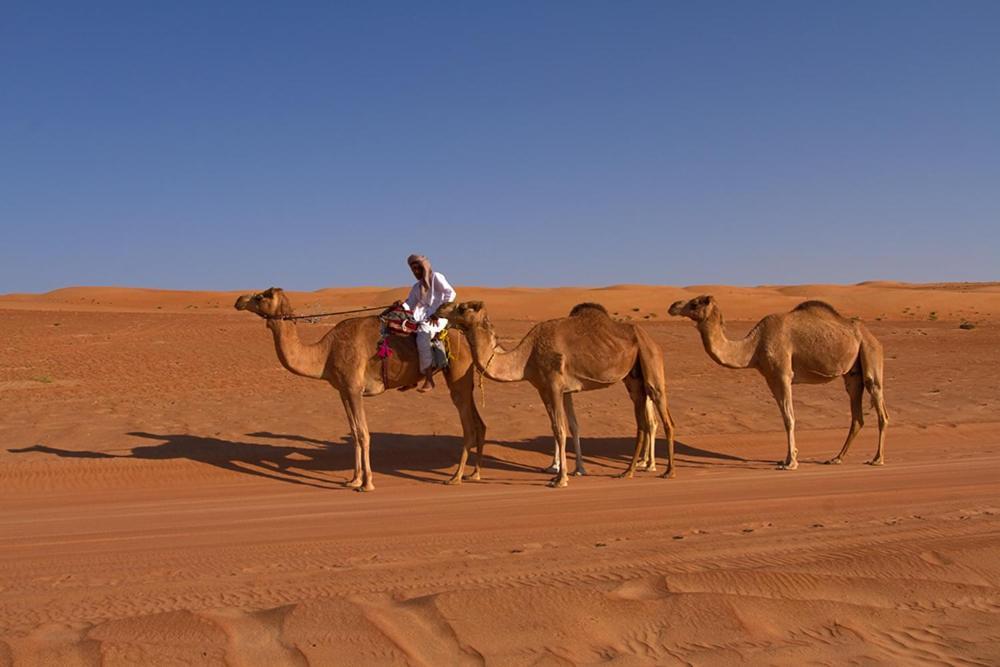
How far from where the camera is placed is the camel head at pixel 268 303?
11312 mm

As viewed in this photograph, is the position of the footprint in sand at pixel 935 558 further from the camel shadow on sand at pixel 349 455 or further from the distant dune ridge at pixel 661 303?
the distant dune ridge at pixel 661 303

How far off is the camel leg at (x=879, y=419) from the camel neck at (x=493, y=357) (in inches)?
190

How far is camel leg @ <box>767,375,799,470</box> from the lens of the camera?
11656 millimetres

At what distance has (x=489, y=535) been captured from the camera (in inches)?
293

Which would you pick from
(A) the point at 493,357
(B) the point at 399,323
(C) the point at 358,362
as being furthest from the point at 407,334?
(A) the point at 493,357

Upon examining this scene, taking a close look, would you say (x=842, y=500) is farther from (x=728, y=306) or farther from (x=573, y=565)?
(x=728, y=306)

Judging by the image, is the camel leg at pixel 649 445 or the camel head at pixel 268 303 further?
the camel leg at pixel 649 445

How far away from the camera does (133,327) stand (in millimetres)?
37344

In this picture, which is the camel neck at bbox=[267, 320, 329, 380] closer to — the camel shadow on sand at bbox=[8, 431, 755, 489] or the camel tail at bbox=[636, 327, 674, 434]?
the camel shadow on sand at bbox=[8, 431, 755, 489]

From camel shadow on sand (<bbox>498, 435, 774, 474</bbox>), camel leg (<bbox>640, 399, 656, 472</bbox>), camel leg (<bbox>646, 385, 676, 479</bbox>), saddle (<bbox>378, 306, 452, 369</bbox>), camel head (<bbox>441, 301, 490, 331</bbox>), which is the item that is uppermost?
camel head (<bbox>441, 301, 490, 331</bbox>)

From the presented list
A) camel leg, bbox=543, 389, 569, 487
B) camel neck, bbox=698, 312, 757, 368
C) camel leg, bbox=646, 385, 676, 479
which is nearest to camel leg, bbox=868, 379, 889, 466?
camel neck, bbox=698, 312, 757, 368

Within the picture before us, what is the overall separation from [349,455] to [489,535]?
5.86 metres

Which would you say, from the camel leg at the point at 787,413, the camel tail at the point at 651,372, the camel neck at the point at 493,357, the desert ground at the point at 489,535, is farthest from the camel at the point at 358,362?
the camel leg at the point at 787,413

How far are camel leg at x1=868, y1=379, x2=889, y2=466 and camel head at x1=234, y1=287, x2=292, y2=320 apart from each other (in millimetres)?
7968
